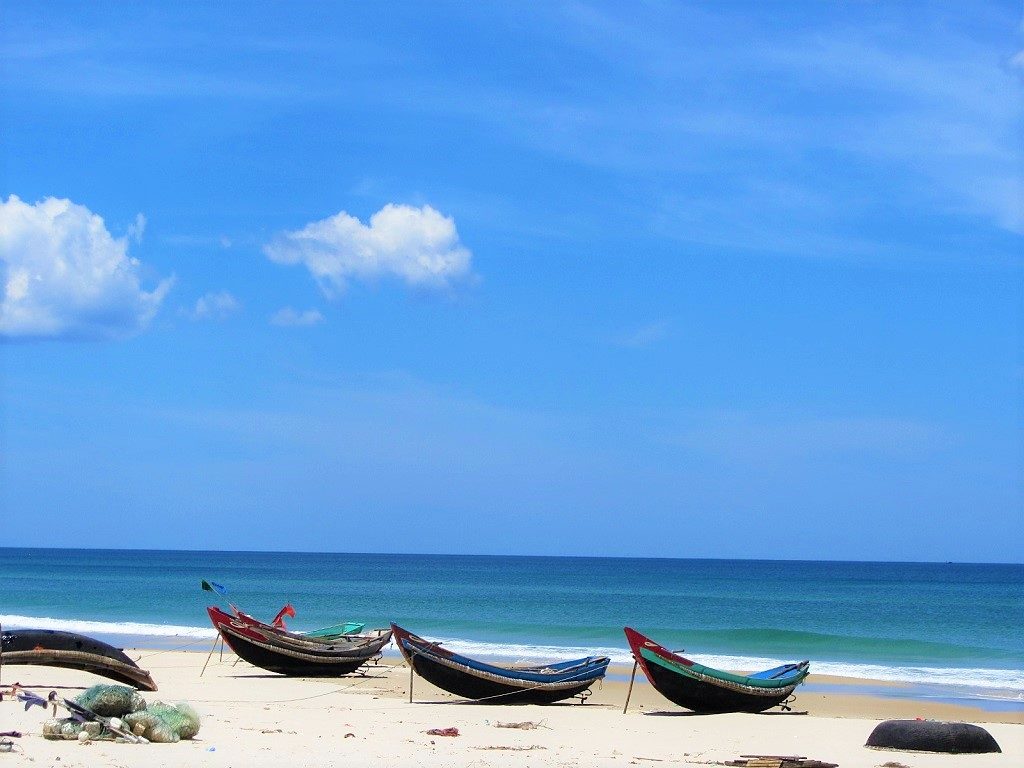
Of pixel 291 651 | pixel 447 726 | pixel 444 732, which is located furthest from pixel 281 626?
pixel 444 732

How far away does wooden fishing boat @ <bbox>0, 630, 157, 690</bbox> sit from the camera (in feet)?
50.8

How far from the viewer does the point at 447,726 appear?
15352mm

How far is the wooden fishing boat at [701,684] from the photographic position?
677 inches

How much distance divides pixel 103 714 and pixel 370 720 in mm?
4370

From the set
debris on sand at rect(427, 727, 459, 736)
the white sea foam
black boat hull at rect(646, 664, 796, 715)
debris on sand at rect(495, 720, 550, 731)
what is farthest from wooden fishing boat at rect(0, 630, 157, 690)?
the white sea foam

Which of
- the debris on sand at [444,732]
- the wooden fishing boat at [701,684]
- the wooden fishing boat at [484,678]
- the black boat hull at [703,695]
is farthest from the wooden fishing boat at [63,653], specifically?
the black boat hull at [703,695]

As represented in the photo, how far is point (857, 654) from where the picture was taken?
111ft

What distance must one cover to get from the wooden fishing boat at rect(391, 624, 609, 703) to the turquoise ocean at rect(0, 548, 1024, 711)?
8.44 metres

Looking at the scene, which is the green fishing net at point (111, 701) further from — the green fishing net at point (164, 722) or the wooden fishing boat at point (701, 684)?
the wooden fishing boat at point (701, 684)

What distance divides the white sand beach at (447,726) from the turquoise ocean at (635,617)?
237 inches

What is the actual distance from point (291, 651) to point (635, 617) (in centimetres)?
3190

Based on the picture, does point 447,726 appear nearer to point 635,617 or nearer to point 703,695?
point 703,695

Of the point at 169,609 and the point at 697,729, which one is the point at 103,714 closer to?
the point at 697,729

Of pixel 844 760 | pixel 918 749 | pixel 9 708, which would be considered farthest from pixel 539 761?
pixel 9 708
